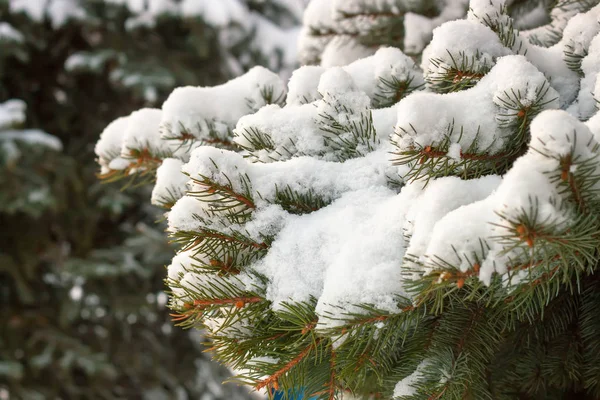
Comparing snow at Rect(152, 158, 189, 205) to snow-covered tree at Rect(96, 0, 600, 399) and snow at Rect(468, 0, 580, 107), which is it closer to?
snow-covered tree at Rect(96, 0, 600, 399)

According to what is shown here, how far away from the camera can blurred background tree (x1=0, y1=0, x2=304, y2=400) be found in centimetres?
363

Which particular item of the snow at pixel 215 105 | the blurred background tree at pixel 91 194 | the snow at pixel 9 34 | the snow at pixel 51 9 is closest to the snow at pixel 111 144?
the snow at pixel 215 105

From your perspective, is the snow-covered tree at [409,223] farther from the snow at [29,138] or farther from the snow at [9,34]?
the snow at [9,34]

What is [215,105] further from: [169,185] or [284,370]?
[284,370]

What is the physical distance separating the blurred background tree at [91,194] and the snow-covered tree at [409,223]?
286 centimetres

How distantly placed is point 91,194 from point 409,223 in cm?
360

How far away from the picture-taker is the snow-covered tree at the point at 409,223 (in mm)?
649

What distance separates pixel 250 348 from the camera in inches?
33.9

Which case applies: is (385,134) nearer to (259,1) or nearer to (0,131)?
(0,131)

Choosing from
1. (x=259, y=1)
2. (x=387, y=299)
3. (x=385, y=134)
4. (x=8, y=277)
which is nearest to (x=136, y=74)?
(x=259, y=1)

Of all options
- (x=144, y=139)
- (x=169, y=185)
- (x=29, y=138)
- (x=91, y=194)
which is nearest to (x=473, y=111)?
(x=169, y=185)

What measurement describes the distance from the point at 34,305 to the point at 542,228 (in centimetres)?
414

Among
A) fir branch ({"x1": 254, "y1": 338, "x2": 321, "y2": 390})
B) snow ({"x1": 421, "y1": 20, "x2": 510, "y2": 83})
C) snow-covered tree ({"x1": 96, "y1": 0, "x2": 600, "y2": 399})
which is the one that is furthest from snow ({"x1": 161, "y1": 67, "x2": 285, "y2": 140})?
fir branch ({"x1": 254, "y1": 338, "x2": 321, "y2": 390})

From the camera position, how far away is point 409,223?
2.59 ft
